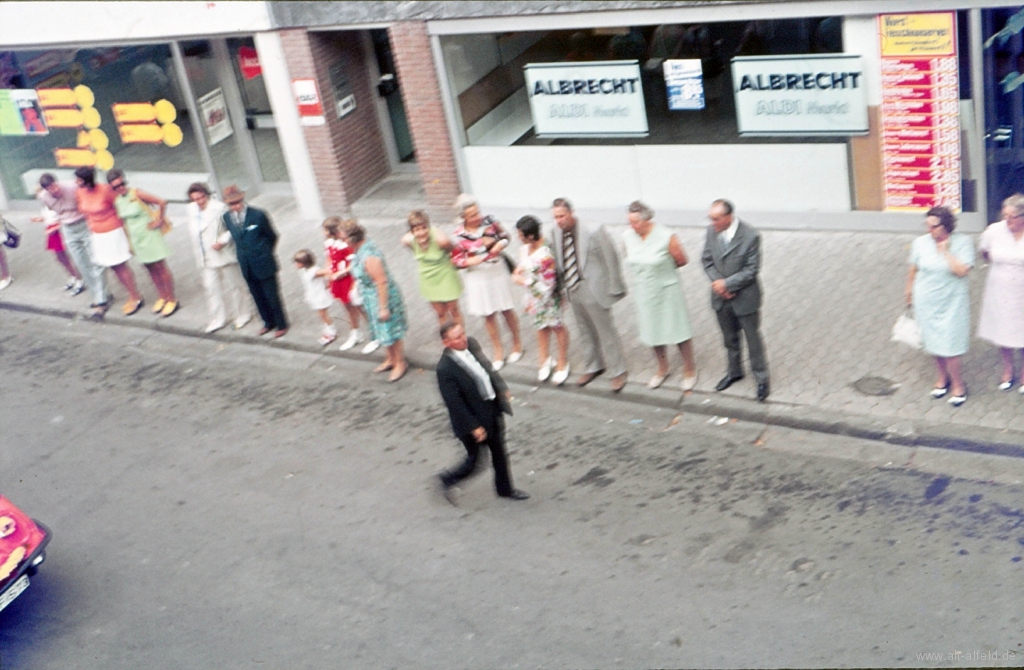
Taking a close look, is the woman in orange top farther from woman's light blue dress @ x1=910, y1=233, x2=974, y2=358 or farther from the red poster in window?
woman's light blue dress @ x1=910, y1=233, x2=974, y2=358

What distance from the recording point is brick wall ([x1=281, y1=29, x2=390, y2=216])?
14727 mm

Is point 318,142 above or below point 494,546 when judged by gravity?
above

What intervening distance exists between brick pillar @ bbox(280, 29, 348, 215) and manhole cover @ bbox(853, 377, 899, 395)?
26.1 feet

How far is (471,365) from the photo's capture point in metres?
8.34

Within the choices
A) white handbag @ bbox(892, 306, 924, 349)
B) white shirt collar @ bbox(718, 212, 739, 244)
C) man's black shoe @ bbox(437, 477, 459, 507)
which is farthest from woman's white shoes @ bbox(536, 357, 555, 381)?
white handbag @ bbox(892, 306, 924, 349)

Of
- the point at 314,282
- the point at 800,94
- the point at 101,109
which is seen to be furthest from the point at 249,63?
the point at 800,94

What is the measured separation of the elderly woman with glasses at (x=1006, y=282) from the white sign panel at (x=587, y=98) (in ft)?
16.9

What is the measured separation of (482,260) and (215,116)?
25.0 feet

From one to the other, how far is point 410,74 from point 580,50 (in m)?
2.15

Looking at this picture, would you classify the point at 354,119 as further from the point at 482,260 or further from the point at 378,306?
the point at 482,260

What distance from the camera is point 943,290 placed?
340 inches

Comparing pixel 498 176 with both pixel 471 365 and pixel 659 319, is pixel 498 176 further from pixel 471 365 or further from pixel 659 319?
pixel 471 365

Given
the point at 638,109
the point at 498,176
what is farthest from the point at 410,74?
the point at 638,109

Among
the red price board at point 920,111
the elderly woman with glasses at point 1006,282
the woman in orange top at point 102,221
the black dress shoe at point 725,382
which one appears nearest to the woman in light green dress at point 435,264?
the black dress shoe at point 725,382
